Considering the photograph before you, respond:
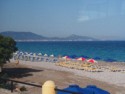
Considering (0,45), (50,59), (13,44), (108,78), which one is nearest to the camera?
(0,45)

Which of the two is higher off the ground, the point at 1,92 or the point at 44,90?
the point at 44,90

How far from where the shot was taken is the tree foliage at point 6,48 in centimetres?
2380

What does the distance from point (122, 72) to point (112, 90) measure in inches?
529

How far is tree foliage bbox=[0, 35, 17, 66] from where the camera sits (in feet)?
78.1

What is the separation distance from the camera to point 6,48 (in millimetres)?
24906

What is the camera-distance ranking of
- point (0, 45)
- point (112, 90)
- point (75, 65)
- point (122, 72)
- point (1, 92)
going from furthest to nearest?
1. point (75, 65)
2. point (122, 72)
3. point (0, 45)
4. point (112, 90)
5. point (1, 92)

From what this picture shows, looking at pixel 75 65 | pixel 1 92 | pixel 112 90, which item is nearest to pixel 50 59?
pixel 75 65

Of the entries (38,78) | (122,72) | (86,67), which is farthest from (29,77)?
(122,72)

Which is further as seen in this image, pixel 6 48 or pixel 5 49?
pixel 6 48

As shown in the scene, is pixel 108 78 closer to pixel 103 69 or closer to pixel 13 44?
pixel 103 69

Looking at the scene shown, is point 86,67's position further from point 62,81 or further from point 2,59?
point 2,59

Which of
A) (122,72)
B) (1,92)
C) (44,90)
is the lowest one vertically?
(122,72)

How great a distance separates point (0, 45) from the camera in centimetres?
2455

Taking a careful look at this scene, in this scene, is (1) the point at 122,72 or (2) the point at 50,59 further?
(2) the point at 50,59
